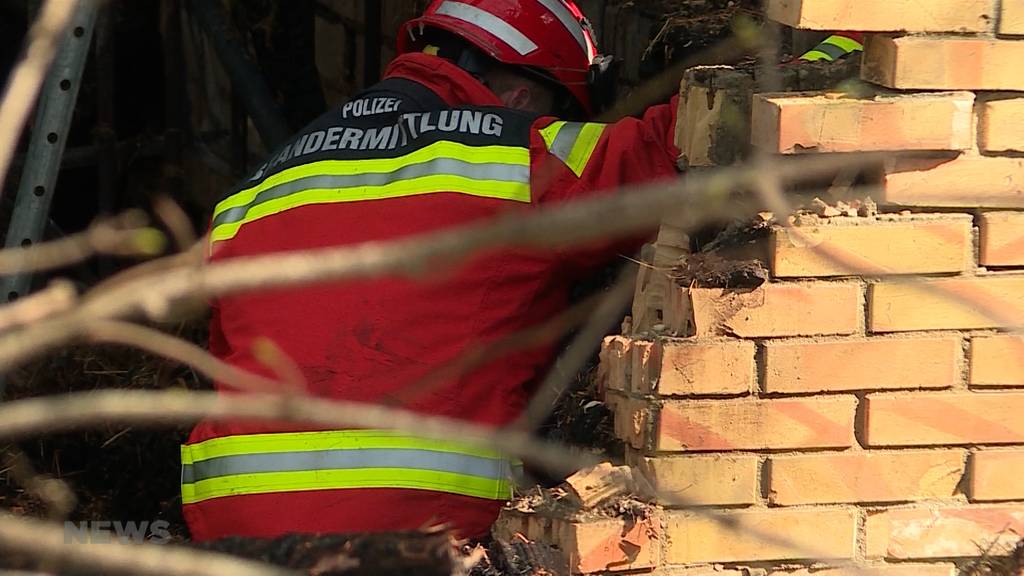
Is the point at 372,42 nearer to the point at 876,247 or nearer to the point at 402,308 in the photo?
the point at 402,308

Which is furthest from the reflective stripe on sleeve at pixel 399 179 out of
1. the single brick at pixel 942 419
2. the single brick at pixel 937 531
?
the single brick at pixel 937 531

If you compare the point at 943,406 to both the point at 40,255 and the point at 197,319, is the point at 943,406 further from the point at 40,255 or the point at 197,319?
the point at 197,319

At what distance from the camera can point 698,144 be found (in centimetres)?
258

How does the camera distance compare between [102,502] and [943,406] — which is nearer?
[943,406]

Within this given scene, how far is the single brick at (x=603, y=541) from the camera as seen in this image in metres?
2.48

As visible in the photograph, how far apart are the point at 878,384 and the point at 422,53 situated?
1.42 m

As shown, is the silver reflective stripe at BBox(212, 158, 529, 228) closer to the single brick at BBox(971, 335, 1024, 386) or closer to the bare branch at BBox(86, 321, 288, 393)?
the single brick at BBox(971, 335, 1024, 386)

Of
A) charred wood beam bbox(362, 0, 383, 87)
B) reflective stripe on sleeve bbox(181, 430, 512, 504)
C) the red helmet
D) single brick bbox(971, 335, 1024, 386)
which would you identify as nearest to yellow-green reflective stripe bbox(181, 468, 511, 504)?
reflective stripe on sleeve bbox(181, 430, 512, 504)

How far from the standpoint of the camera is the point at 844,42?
2717 mm

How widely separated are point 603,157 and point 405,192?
0.41m

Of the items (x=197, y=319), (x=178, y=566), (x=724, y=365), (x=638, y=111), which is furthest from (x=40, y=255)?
(x=197, y=319)

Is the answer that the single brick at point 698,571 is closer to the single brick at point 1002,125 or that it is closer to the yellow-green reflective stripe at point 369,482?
the yellow-green reflective stripe at point 369,482

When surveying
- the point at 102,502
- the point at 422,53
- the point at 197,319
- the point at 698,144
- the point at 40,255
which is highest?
the point at 422,53

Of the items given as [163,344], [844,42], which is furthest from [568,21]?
[163,344]
